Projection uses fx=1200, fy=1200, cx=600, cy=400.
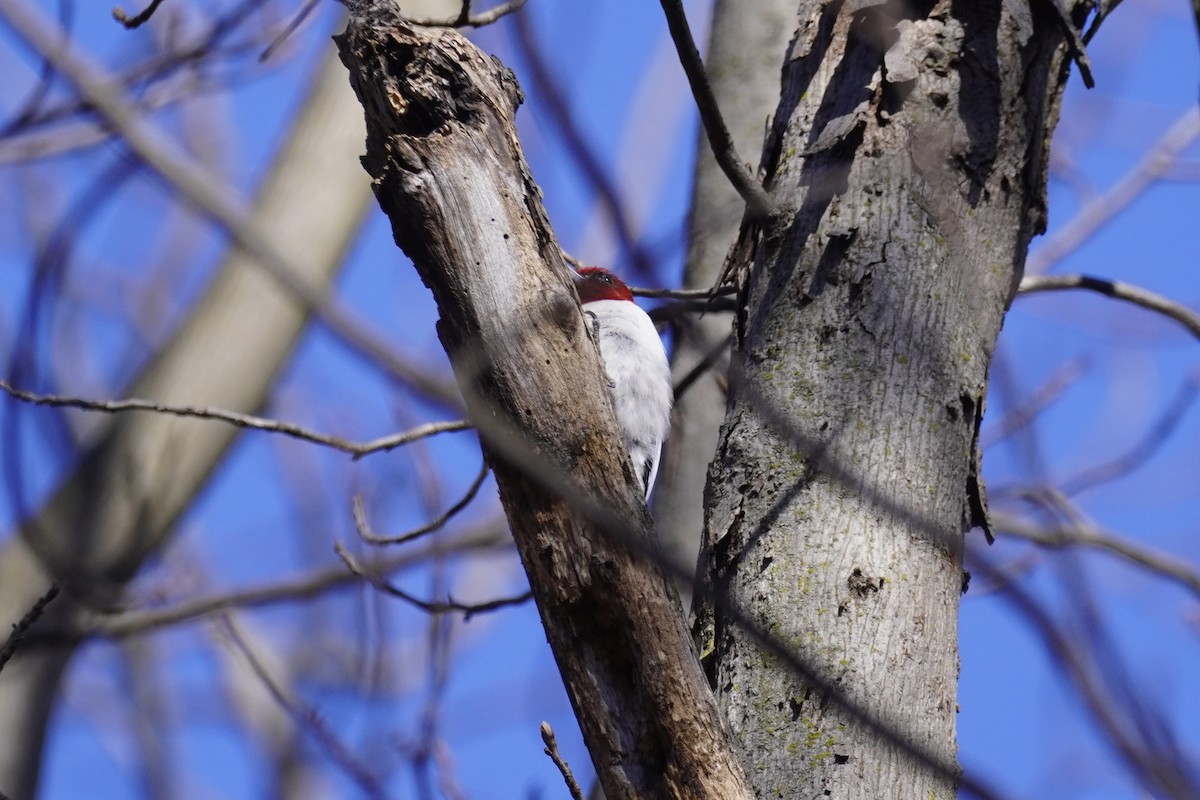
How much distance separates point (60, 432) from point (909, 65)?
1693mm

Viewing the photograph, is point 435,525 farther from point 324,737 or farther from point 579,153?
point 579,153

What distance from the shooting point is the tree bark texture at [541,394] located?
58.2 inches

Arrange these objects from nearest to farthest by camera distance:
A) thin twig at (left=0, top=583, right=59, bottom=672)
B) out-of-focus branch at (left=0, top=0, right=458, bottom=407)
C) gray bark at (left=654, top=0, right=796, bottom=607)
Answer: out-of-focus branch at (left=0, top=0, right=458, bottom=407)
thin twig at (left=0, top=583, right=59, bottom=672)
gray bark at (left=654, top=0, right=796, bottom=607)

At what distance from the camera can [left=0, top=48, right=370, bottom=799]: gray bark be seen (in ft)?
11.3

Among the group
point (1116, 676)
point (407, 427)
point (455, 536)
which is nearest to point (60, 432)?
point (407, 427)

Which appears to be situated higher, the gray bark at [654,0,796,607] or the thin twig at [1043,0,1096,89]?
the gray bark at [654,0,796,607]

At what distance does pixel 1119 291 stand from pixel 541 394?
1.69 metres

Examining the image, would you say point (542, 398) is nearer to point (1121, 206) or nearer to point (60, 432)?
point (60, 432)

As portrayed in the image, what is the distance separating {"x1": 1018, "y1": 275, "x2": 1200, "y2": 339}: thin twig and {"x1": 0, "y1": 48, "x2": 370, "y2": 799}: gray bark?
6.31 ft

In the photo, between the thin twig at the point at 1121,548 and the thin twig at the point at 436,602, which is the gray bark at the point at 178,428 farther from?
the thin twig at the point at 1121,548

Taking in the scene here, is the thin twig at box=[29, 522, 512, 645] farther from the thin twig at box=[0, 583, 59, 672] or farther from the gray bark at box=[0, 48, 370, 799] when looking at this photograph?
the thin twig at box=[0, 583, 59, 672]

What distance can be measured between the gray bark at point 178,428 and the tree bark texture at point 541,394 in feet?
6.20

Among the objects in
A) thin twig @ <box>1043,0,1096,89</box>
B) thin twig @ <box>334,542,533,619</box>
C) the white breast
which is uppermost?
the white breast

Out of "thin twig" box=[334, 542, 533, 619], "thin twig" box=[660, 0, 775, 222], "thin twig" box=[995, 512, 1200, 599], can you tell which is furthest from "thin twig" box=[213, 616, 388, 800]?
"thin twig" box=[995, 512, 1200, 599]
